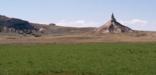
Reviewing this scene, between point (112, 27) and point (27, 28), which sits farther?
point (27, 28)

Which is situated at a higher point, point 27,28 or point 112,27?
point 112,27

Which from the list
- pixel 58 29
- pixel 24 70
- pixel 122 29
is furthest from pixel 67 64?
pixel 58 29

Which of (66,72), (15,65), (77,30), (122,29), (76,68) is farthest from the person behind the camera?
(77,30)

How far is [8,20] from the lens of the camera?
14250cm

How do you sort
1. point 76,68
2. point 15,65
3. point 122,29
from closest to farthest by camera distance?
point 76,68 → point 15,65 → point 122,29

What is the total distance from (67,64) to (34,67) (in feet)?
9.01

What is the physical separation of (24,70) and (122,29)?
316 ft

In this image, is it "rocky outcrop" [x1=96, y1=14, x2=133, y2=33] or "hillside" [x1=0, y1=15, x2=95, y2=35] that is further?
"hillside" [x1=0, y1=15, x2=95, y2=35]

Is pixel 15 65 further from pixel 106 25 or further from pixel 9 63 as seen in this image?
pixel 106 25

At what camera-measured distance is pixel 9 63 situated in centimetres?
2727

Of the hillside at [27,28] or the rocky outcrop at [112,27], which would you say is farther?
the hillside at [27,28]

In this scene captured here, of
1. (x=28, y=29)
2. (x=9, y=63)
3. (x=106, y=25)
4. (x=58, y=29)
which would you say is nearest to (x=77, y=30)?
(x=58, y=29)

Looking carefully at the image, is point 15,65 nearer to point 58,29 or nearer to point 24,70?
point 24,70

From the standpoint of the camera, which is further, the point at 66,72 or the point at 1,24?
the point at 1,24
